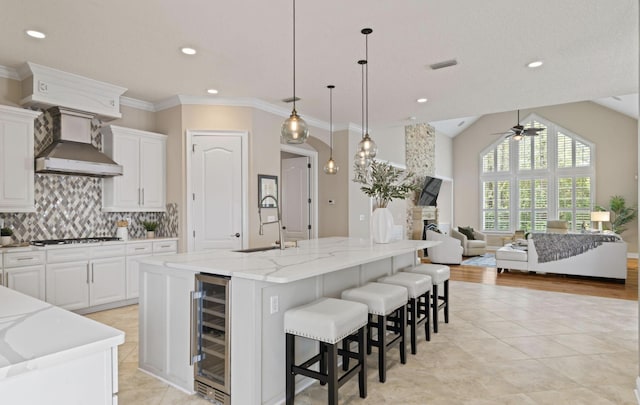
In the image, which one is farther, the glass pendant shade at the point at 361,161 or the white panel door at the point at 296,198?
the white panel door at the point at 296,198

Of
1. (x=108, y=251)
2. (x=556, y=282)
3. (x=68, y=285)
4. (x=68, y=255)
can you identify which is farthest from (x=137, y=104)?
(x=556, y=282)

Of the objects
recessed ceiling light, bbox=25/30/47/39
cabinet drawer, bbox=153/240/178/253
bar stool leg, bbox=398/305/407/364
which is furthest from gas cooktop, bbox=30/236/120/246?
bar stool leg, bbox=398/305/407/364

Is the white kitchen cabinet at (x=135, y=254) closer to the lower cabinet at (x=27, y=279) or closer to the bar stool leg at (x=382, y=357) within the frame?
the lower cabinet at (x=27, y=279)

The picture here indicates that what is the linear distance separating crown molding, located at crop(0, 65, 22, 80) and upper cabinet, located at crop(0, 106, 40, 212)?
1.67 ft

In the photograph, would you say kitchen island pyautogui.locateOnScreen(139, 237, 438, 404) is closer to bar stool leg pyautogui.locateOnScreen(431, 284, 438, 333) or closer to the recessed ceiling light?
bar stool leg pyautogui.locateOnScreen(431, 284, 438, 333)

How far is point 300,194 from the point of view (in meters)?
7.07

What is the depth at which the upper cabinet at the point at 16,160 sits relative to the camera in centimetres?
381

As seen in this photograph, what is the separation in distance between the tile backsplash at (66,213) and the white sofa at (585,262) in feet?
19.8

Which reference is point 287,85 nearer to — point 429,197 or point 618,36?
point 618,36

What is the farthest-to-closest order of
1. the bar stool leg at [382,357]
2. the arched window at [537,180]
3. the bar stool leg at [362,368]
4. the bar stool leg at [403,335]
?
1. the arched window at [537,180]
2. the bar stool leg at [403,335]
3. the bar stool leg at [382,357]
4. the bar stool leg at [362,368]

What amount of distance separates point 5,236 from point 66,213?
79 cm

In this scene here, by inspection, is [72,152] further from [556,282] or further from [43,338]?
[556,282]

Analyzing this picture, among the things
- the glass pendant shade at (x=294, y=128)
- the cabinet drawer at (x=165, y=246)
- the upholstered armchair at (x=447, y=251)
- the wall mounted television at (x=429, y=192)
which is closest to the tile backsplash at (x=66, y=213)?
the cabinet drawer at (x=165, y=246)

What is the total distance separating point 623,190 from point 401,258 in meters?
8.55
